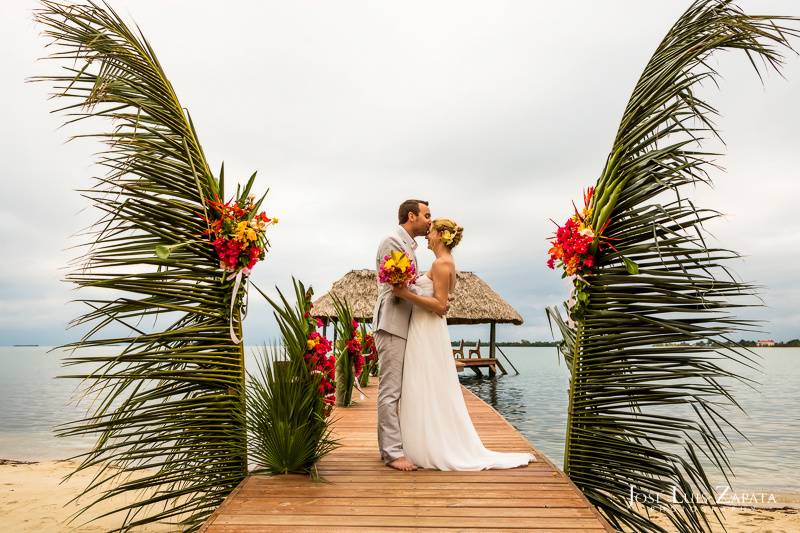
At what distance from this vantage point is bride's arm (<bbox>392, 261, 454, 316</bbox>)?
4.25 metres

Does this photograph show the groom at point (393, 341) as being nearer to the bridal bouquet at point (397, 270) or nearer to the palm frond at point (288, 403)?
the bridal bouquet at point (397, 270)

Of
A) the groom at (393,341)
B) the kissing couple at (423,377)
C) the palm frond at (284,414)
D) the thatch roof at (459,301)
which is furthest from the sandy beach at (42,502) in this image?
the thatch roof at (459,301)

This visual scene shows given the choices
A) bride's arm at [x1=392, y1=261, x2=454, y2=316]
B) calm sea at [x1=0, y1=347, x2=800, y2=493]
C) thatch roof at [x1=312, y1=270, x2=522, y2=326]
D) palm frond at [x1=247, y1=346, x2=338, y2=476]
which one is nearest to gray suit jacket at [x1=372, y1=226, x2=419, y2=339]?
bride's arm at [x1=392, y1=261, x2=454, y2=316]

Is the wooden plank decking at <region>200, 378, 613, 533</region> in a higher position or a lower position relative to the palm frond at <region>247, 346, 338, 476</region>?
lower

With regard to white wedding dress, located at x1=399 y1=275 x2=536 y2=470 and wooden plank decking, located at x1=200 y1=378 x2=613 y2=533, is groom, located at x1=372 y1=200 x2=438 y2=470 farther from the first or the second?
wooden plank decking, located at x1=200 y1=378 x2=613 y2=533

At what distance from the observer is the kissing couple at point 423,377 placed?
4.23 metres

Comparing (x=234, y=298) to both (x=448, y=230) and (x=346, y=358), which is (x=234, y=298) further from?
(x=346, y=358)

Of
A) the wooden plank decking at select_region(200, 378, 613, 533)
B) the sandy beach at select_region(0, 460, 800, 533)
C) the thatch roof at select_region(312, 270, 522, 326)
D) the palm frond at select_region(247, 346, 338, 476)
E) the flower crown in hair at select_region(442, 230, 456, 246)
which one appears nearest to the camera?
the wooden plank decking at select_region(200, 378, 613, 533)

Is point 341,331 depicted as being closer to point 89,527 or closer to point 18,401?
point 89,527

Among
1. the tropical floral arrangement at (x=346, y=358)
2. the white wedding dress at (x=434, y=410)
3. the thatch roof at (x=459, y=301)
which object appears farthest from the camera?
the thatch roof at (x=459, y=301)

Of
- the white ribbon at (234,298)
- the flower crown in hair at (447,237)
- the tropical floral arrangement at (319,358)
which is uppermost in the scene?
the flower crown in hair at (447,237)

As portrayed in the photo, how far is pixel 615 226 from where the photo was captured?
161 inches

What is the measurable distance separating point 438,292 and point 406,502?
5.06 feet

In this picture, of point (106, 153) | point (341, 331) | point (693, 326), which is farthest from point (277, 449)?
point (341, 331)
